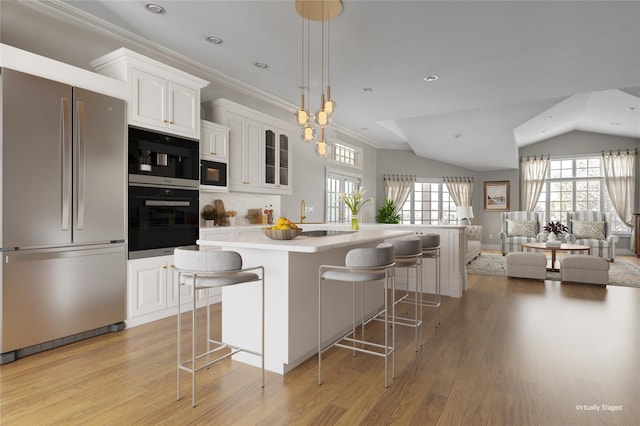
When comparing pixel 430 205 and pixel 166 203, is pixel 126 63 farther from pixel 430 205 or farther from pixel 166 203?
pixel 430 205

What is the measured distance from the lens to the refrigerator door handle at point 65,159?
2902 millimetres

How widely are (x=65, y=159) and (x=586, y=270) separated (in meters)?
6.81

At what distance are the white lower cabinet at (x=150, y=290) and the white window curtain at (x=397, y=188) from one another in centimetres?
754

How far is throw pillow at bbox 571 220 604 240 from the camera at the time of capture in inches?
313

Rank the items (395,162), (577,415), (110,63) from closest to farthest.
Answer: (577,415) → (110,63) → (395,162)

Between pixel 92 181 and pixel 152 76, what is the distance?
1.23m

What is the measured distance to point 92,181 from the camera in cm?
309

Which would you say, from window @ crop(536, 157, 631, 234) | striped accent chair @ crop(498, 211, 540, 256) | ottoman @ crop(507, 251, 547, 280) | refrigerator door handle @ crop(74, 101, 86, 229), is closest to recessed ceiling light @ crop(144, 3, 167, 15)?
refrigerator door handle @ crop(74, 101, 86, 229)

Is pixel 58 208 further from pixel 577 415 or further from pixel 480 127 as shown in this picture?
pixel 480 127

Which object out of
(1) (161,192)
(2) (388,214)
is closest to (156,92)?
(1) (161,192)

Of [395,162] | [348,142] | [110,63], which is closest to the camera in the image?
[110,63]

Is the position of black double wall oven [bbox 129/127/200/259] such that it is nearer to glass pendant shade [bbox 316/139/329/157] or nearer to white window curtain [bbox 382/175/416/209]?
glass pendant shade [bbox 316/139/329/157]

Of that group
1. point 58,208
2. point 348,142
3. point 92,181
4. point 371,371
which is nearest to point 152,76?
point 92,181

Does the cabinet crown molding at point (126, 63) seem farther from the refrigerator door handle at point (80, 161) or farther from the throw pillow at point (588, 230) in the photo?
the throw pillow at point (588, 230)
